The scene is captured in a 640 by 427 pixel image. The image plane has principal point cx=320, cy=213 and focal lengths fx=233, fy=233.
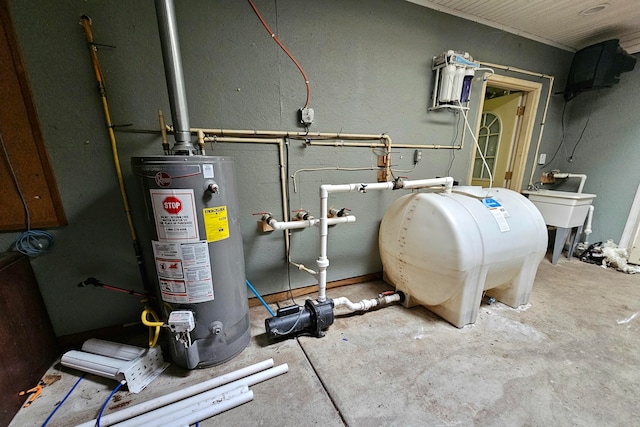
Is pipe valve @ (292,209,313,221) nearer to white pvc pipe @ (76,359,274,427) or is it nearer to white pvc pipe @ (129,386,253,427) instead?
white pvc pipe @ (76,359,274,427)

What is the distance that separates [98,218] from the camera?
1449 millimetres

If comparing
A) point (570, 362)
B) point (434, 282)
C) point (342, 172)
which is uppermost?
point (342, 172)

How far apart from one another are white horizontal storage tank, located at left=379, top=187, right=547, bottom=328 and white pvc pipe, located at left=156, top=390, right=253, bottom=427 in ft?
4.24

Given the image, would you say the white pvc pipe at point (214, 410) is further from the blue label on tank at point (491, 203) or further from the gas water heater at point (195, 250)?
the blue label on tank at point (491, 203)

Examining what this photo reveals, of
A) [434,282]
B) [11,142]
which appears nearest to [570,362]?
[434,282]

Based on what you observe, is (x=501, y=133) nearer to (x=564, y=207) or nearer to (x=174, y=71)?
(x=564, y=207)

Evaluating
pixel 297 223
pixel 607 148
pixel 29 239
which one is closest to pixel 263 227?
pixel 297 223

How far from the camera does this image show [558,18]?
224cm

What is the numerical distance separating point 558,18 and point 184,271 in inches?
151

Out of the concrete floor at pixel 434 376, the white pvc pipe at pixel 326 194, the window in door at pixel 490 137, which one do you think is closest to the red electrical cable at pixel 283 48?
the white pvc pipe at pixel 326 194

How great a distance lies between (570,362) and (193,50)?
116 inches

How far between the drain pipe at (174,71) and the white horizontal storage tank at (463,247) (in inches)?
58.9

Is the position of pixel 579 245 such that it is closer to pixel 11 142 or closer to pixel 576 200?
pixel 576 200

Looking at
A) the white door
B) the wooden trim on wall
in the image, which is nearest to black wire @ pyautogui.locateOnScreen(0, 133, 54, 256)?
the wooden trim on wall
